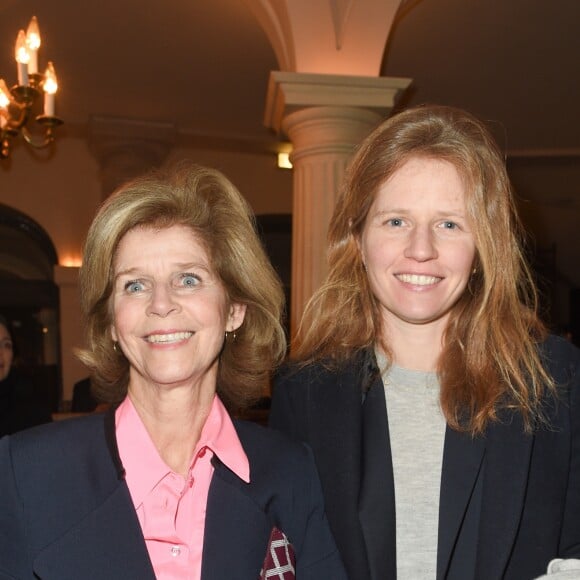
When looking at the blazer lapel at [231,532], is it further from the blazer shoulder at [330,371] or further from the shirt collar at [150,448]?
the blazer shoulder at [330,371]

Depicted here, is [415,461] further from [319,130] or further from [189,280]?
[319,130]

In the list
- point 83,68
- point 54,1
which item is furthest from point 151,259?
point 83,68

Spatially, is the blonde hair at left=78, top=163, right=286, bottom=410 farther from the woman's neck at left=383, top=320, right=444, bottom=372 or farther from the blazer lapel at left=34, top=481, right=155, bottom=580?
the blazer lapel at left=34, top=481, right=155, bottom=580

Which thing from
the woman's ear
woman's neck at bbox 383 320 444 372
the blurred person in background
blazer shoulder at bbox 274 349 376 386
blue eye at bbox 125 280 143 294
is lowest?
the blurred person in background

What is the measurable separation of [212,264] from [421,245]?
1.57 ft

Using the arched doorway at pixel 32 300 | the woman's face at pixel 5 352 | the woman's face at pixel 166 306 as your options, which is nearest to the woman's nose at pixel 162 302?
the woman's face at pixel 166 306

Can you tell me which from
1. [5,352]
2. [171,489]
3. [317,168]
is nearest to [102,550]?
[171,489]

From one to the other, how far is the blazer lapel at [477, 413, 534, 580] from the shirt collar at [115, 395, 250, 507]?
54 centimetres

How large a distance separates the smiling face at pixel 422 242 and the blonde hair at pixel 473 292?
0.03 m

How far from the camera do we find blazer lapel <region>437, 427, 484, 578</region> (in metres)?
1.71

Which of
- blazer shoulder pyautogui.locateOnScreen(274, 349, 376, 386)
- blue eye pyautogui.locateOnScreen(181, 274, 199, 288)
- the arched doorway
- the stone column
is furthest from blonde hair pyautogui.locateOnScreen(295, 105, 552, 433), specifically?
the arched doorway

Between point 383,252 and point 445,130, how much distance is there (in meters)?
0.35

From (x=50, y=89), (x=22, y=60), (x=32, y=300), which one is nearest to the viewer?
(x=22, y=60)

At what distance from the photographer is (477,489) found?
177cm
